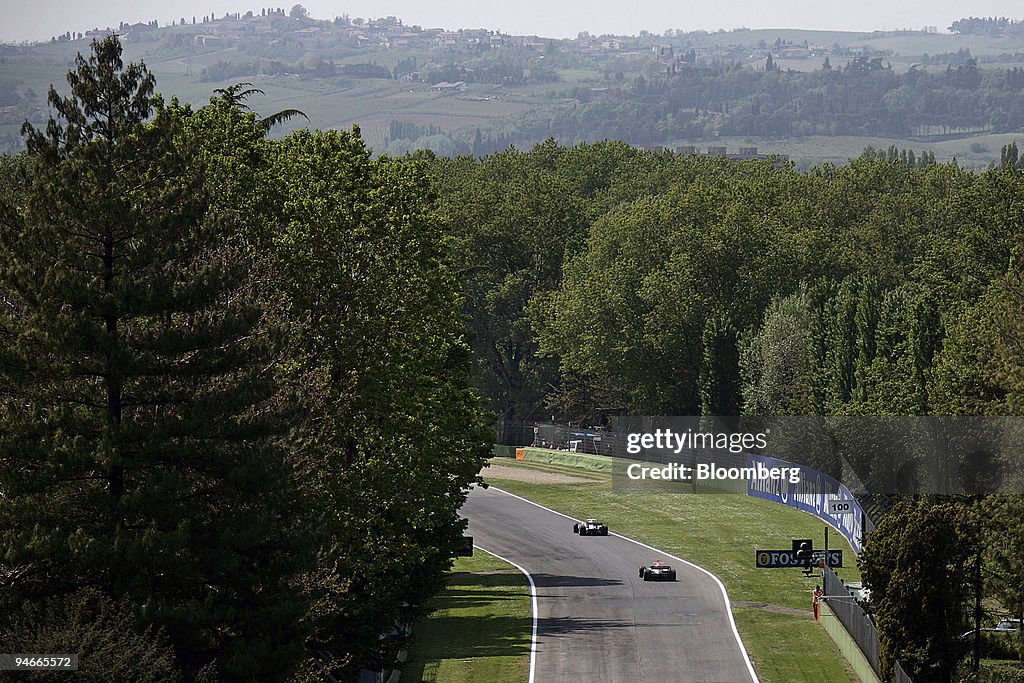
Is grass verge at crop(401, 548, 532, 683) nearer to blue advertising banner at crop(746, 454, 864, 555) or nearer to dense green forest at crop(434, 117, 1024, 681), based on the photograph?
dense green forest at crop(434, 117, 1024, 681)

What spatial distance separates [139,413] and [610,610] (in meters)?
31.3

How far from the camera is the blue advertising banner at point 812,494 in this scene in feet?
227

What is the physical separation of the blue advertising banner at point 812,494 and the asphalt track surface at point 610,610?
6.92 metres

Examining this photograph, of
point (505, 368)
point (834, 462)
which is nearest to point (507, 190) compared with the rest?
point (505, 368)

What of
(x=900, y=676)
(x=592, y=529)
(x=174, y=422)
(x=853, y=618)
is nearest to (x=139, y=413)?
(x=174, y=422)

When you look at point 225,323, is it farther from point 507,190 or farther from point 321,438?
point 507,190

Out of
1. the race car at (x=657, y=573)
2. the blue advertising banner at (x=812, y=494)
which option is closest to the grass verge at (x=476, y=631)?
the race car at (x=657, y=573)

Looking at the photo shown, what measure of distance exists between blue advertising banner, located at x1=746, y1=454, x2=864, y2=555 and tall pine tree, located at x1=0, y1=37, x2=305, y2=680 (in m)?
37.8

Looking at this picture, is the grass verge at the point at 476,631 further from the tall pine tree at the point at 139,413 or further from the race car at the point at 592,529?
the tall pine tree at the point at 139,413

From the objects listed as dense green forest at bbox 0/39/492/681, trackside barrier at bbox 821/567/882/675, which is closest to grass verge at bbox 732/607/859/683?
trackside barrier at bbox 821/567/882/675

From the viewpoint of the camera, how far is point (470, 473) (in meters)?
44.2

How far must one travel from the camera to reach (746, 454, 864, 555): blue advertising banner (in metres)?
69.1

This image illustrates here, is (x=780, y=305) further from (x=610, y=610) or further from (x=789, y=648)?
(x=789, y=648)

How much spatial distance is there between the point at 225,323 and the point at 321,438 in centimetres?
408
